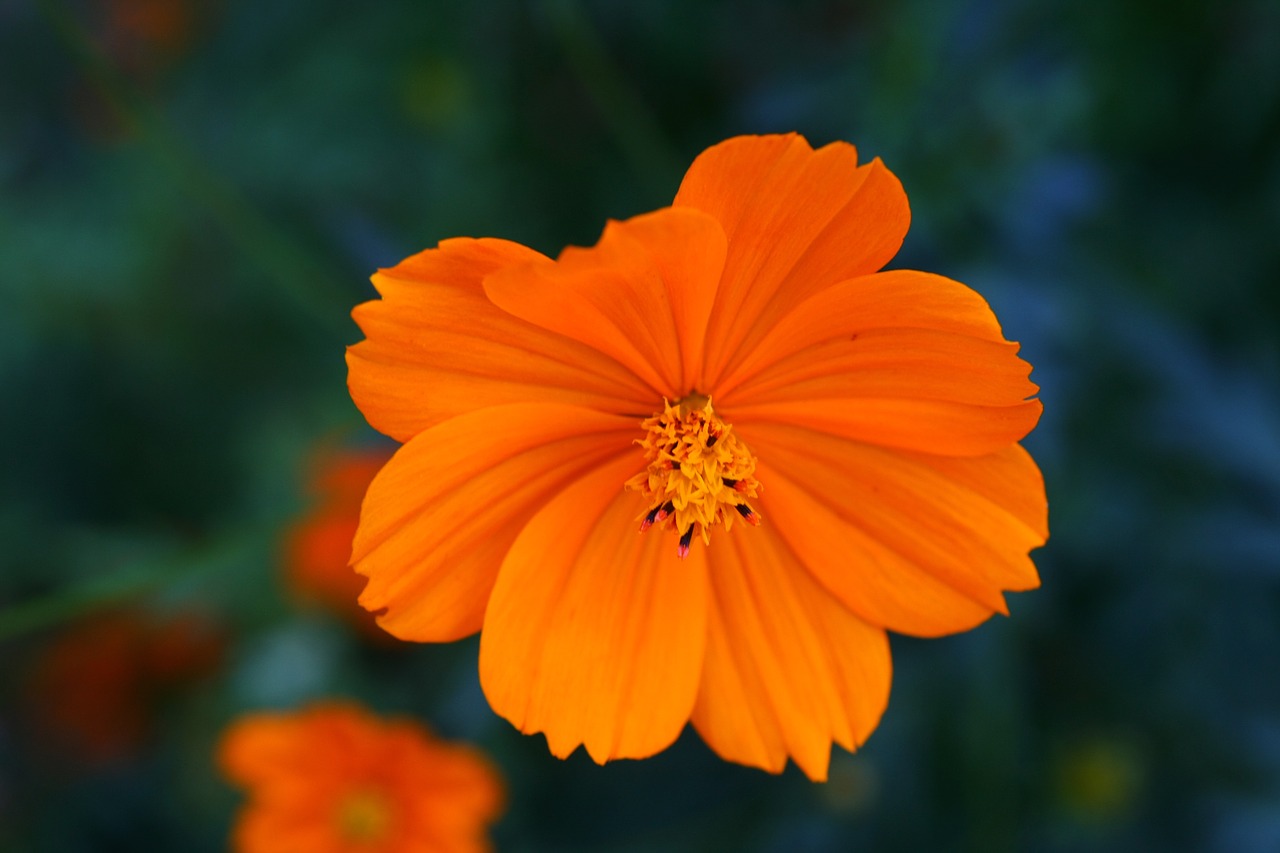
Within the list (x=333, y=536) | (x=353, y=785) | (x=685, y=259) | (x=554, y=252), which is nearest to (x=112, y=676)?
(x=353, y=785)

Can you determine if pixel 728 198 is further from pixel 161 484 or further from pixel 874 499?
pixel 161 484

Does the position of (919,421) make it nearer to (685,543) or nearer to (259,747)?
(685,543)

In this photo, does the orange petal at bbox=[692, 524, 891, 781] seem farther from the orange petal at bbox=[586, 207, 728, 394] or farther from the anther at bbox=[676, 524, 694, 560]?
the orange petal at bbox=[586, 207, 728, 394]

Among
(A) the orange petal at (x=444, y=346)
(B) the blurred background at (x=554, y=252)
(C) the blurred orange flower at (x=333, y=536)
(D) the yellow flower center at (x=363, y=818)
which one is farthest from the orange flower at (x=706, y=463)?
A: (D) the yellow flower center at (x=363, y=818)

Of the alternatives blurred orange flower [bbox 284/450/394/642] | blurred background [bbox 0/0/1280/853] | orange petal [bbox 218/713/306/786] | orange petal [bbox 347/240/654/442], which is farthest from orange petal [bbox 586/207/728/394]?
orange petal [bbox 218/713/306/786]

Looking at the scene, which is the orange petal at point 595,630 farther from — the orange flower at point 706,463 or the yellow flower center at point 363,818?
the yellow flower center at point 363,818
